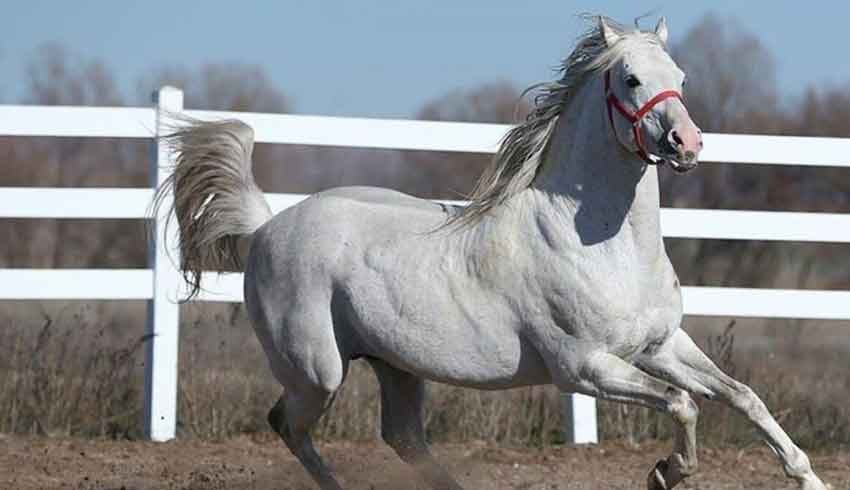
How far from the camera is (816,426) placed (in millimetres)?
7887

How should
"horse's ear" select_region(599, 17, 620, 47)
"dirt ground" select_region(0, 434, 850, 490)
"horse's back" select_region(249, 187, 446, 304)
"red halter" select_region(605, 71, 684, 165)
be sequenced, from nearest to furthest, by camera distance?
1. "red halter" select_region(605, 71, 684, 165)
2. "horse's ear" select_region(599, 17, 620, 47)
3. "horse's back" select_region(249, 187, 446, 304)
4. "dirt ground" select_region(0, 434, 850, 490)

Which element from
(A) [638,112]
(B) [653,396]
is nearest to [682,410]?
(B) [653,396]

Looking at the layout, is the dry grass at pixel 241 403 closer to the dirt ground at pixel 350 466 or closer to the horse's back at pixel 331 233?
the dirt ground at pixel 350 466

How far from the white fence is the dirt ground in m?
0.39

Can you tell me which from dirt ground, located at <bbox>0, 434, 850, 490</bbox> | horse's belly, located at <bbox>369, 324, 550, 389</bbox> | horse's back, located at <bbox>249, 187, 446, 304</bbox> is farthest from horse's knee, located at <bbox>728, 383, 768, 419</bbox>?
dirt ground, located at <bbox>0, 434, 850, 490</bbox>

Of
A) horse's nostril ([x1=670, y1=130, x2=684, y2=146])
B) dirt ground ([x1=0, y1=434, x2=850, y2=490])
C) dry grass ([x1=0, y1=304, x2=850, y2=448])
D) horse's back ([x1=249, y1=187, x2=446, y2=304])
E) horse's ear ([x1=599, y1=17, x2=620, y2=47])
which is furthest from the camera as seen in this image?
dry grass ([x1=0, y1=304, x2=850, y2=448])

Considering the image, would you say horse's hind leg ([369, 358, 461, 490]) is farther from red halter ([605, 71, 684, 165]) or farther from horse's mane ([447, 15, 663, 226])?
red halter ([605, 71, 684, 165])

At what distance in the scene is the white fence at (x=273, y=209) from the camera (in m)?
7.49

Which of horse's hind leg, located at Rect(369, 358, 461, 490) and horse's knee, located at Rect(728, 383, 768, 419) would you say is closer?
horse's knee, located at Rect(728, 383, 768, 419)

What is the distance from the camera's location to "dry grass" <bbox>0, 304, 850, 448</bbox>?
7695 mm

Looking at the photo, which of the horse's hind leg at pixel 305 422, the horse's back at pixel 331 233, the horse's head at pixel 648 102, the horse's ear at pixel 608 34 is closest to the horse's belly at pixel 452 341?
the horse's back at pixel 331 233

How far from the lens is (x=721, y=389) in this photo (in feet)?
16.4

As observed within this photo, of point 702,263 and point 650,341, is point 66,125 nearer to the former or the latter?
point 650,341

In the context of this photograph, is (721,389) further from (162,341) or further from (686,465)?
(162,341)
